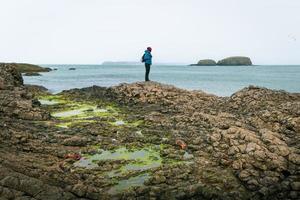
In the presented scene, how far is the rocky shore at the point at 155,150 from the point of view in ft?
60.4

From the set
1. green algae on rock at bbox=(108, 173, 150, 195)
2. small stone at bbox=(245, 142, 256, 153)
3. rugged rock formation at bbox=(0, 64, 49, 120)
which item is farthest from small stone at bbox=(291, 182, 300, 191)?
rugged rock formation at bbox=(0, 64, 49, 120)

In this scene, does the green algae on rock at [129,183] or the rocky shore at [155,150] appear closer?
the rocky shore at [155,150]

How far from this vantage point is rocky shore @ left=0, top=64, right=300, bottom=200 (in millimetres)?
18406

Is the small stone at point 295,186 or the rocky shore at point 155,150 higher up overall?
the rocky shore at point 155,150

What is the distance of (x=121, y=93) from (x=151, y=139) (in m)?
17.2

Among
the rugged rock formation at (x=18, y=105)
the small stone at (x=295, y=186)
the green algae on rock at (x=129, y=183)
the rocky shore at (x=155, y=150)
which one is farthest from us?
the rugged rock formation at (x=18, y=105)

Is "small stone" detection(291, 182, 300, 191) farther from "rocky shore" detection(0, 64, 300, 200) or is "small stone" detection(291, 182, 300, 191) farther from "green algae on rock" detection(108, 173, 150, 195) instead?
"green algae on rock" detection(108, 173, 150, 195)

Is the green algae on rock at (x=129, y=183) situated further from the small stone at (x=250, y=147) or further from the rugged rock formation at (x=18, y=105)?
the rugged rock formation at (x=18, y=105)

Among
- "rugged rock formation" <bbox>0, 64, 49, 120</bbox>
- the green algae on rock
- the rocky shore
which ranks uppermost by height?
"rugged rock formation" <bbox>0, 64, 49, 120</bbox>

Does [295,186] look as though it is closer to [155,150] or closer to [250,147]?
[250,147]

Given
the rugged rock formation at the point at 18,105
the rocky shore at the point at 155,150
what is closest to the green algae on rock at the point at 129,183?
the rocky shore at the point at 155,150

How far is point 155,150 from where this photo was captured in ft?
80.5

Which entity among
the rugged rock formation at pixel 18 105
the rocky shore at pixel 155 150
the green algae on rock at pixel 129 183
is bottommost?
the green algae on rock at pixel 129 183

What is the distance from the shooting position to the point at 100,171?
21.1 metres
